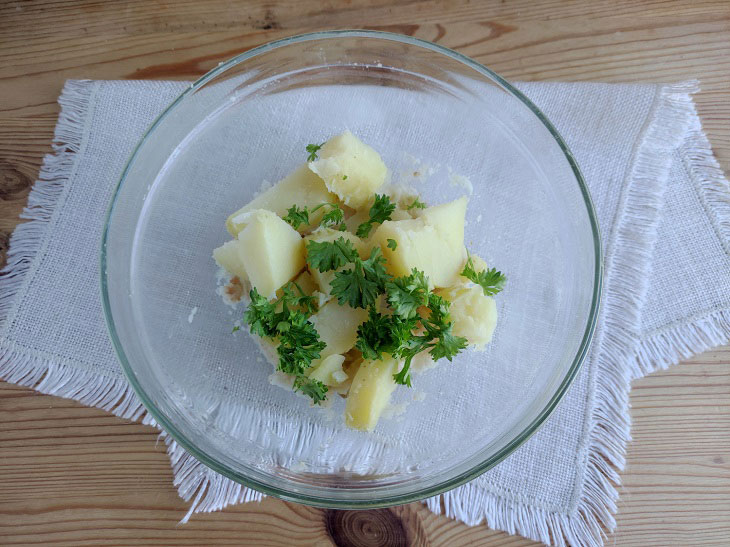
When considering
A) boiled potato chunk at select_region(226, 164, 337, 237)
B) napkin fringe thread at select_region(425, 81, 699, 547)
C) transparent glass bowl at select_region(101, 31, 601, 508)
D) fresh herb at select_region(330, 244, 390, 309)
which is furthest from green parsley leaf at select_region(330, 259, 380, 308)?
napkin fringe thread at select_region(425, 81, 699, 547)

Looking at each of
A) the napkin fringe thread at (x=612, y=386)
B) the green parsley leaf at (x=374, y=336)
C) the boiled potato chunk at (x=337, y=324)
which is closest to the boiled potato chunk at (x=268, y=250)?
the boiled potato chunk at (x=337, y=324)

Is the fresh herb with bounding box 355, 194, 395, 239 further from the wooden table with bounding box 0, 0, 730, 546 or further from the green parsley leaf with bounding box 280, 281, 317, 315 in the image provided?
the wooden table with bounding box 0, 0, 730, 546

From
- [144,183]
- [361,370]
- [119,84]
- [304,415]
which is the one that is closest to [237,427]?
[304,415]

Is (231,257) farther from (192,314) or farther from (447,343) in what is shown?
(447,343)

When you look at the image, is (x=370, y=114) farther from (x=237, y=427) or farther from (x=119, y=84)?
(x=237, y=427)

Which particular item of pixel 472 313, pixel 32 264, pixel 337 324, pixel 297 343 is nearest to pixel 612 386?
pixel 472 313

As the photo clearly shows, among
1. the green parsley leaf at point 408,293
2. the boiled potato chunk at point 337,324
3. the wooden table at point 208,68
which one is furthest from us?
the wooden table at point 208,68

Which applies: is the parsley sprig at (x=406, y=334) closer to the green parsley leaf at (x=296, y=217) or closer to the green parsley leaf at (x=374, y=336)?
the green parsley leaf at (x=374, y=336)
